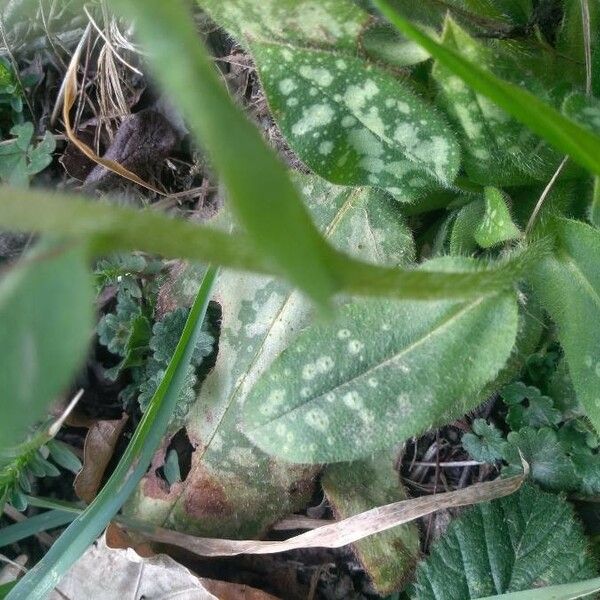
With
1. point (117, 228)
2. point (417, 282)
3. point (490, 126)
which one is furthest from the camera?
Answer: point (490, 126)

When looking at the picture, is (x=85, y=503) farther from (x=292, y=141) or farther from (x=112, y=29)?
(x=112, y=29)

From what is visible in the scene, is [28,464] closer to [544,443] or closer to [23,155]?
[23,155]

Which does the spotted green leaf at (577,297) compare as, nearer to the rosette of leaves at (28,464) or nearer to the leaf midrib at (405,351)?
the leaf midrib at (405,351)

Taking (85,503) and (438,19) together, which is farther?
(85,503)

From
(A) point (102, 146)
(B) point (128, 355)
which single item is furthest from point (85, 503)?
(A) point (102, 146)

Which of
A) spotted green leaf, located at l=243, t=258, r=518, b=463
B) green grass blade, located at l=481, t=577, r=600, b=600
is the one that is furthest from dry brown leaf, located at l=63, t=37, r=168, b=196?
green grass blade, located at l=481, t=577, r=600, b=600

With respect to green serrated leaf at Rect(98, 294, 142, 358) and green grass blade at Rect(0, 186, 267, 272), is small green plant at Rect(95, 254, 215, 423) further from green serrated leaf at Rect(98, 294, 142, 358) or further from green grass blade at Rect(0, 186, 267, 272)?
green grass blade at Rect(0, 186, 267, 272)

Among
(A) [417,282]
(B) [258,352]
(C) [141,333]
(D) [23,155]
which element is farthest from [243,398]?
(D) [23,155]
